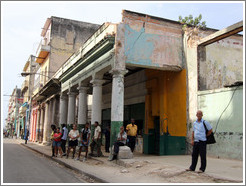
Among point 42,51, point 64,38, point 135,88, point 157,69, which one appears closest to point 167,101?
point 157,69

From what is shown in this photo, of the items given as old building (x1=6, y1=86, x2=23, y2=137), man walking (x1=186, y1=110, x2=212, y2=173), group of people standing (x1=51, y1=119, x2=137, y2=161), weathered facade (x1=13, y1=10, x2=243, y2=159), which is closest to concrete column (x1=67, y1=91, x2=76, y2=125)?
weathered facade (x1=13, y1=10, x2=243, y2=159)

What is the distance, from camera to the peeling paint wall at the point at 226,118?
10070 mm

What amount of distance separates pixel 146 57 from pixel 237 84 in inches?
154

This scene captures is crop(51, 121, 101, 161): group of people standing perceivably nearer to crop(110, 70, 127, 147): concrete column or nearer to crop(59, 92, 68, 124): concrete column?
crop(110, 70, 127, 147): concrete column

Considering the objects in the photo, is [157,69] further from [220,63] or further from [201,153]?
[201,153]

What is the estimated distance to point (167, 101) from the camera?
13484mm

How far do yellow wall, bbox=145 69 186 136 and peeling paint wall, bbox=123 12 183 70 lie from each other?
97 cm

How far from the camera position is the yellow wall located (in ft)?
41.5

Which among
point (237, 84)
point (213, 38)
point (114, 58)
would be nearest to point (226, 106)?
point (237, 84)

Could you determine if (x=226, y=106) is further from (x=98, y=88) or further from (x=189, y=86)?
(x=98, y=88)

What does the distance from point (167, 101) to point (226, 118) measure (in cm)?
346

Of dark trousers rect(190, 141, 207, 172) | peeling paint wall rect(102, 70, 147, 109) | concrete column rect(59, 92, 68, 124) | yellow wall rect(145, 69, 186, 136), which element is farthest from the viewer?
concrete column rect(59, 92, 68, 124)

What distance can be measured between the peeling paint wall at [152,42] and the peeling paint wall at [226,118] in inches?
92.0

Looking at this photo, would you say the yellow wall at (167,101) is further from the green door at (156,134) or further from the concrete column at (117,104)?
the concrete column at (117,104)
